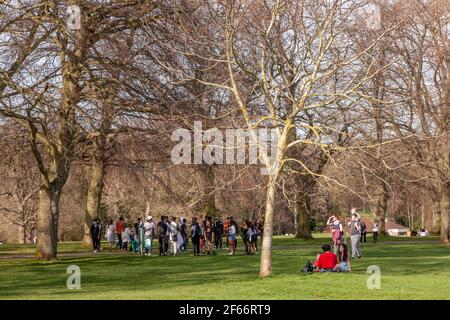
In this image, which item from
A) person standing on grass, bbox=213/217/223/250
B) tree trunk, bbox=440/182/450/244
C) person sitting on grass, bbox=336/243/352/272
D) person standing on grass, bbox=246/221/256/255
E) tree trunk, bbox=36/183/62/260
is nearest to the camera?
person sitting on grass, bbox=336/243/352/272

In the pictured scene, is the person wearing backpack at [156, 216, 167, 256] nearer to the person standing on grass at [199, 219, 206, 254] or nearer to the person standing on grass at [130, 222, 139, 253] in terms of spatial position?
the person standing on grass at [199, 219, 206, 254]

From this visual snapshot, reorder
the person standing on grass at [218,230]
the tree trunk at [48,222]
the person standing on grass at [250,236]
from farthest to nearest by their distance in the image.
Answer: the person standing on grass at [218,230] → the person standing on grass at [250,236] → the tree trunk at [48,222]

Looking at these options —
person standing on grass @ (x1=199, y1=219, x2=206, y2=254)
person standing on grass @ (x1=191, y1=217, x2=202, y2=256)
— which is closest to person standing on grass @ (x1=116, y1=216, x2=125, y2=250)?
person standing on grass @ (x1=199, y1=219, x2=206, y2=254)

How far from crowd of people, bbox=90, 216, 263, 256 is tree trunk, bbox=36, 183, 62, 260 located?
5.23 m

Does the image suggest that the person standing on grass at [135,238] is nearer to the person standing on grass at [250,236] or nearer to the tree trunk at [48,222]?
the person standing on grass at [250,236]

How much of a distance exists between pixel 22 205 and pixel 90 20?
1713 inches

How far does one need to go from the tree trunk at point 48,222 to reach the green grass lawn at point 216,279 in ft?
2.11

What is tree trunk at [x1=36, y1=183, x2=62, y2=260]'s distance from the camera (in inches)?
1313

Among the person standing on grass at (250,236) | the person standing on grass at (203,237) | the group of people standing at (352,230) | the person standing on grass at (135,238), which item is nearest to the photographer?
the group of people standing at (352,230)

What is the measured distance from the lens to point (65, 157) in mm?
32031

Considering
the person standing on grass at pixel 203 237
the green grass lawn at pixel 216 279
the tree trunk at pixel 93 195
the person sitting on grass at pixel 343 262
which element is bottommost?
the green grass lawn at pixel 216 279

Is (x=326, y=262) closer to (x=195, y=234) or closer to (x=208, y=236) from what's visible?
(x=195, y=234)

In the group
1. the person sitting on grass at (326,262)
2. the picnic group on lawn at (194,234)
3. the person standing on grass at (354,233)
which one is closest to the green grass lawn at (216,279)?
the person standing on grass at (354,233)

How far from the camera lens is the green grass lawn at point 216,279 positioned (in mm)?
19719
